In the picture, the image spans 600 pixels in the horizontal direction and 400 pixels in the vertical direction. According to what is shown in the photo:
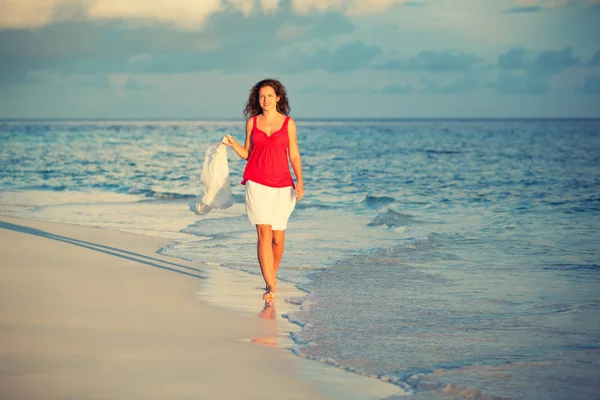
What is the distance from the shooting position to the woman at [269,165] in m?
6.56

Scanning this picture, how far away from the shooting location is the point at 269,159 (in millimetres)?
6539

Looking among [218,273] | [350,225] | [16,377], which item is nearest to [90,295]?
[218,273]

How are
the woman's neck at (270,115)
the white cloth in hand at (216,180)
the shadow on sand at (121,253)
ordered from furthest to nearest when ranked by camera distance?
the shadow on sand at (121,253) < the white cloth in hand at (216,180) < the woman's neck at (270,115)

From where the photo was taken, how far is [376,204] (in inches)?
686

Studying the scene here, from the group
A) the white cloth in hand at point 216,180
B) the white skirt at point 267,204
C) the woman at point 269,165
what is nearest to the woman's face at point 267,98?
the woman at point 269,165

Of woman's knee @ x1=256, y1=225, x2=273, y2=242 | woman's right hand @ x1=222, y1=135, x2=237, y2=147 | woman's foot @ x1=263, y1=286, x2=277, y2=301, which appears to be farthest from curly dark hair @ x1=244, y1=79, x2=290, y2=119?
woman's foot @ x1=263, y1=286, x2=277, y2=301

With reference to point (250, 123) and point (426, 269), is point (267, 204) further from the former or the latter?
point (426, 269)

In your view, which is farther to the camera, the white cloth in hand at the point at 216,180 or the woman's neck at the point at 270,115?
the white cloth in hand at the point at 216,180

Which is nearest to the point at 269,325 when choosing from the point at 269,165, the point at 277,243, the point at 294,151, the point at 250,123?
Result: the point at 277,243

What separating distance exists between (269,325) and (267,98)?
6.67 feet

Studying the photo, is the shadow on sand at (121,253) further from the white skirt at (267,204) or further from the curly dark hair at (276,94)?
the curly dark hair at (276,94)

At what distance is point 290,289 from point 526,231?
595 centimetres

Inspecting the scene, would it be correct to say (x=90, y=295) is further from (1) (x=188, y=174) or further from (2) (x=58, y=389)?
(1) (x=188, y=174)

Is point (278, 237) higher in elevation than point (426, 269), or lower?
higher
